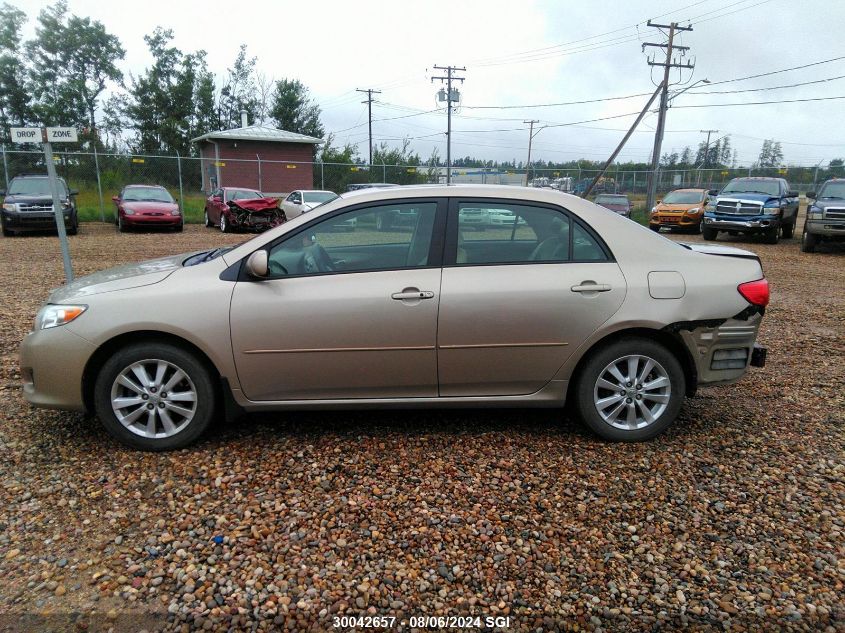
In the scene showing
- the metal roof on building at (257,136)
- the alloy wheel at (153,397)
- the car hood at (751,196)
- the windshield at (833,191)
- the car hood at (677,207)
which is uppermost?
the metal roof on building at (257,136)

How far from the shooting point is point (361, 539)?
2932mm

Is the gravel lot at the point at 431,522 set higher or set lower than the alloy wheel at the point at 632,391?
lower

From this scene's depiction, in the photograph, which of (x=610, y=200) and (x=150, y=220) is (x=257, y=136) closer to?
(x=150, y=220)

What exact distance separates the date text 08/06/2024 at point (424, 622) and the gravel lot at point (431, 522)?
0.11ft

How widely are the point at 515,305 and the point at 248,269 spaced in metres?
1.64

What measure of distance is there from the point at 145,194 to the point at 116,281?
18.0 meters

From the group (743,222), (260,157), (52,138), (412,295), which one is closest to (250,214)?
(52,138)

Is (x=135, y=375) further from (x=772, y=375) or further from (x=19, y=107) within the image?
(x=19, y=107)

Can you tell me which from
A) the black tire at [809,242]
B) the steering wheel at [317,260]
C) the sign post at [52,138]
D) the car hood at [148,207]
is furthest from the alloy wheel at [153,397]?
the car hood at [148,207]

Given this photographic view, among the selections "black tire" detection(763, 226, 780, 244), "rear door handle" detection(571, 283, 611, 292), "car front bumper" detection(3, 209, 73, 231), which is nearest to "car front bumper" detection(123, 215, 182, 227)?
"car front bumper" detection(3, 209, 73, 231)

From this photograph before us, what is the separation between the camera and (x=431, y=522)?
3.08 m

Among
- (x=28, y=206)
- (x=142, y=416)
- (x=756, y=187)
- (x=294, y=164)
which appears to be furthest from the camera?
(x=294, y=164)

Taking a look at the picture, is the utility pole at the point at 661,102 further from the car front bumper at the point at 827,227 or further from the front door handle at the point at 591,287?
the front door handle at the point at 591,287

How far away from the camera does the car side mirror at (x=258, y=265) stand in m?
3.64
